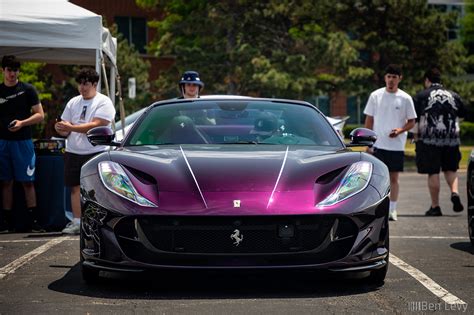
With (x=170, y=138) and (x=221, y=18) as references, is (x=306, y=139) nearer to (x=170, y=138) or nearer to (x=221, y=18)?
(x=170, y=138)

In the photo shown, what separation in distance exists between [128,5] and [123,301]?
42.4 metres

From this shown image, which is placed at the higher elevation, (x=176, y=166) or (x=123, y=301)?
(x=176, y=166)

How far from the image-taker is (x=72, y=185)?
34.3ft

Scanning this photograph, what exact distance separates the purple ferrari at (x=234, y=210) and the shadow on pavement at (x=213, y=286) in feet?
0.41

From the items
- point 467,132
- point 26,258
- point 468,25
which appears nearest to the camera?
point 26,258

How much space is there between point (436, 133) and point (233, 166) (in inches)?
278

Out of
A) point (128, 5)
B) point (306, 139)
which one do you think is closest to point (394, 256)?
point (306, 139)

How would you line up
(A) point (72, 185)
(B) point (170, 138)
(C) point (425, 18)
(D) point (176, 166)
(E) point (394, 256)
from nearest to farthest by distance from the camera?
(D) point (176, 166), (B) point (170, 138), (E) point (394, 256), (A) point (72, 185), (C) point (425, 18)

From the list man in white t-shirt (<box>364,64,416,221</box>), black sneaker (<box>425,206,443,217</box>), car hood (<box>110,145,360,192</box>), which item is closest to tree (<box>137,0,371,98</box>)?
black sneaker (<box>425,206,443,217</box>)

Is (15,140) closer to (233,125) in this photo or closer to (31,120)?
(31,120)

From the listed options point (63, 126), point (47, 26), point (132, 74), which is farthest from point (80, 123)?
point (132, 74)

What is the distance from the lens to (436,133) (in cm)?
1300

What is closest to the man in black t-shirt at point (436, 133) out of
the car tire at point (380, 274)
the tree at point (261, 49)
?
the car tire at point (380, 274)

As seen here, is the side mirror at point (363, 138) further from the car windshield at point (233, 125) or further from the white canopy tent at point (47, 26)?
the white canopy tent at point (47, 26)
